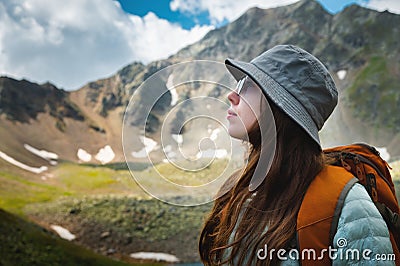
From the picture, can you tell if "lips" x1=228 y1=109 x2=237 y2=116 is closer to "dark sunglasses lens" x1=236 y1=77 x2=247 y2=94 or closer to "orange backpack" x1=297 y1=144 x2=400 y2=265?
"dark sunglasses lens" x1=236 y1=77 x2=247 y2=94

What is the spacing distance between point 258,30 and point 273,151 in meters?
179

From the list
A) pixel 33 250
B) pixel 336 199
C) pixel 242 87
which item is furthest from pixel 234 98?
pixel 33 250

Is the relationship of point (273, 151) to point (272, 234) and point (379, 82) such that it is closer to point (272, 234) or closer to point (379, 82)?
point (272, 234)

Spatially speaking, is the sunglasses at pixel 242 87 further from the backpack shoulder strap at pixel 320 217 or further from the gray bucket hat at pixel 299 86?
the backpack shoulder strap at pixel 320 217

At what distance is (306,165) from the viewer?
2061 millimetres

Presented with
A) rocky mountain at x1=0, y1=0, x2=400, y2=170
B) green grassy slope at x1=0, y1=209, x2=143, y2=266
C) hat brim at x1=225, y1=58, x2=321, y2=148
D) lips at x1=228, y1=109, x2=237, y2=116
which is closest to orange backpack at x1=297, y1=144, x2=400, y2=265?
hat brim at x1=225, y1=58, x2=321, y2=148

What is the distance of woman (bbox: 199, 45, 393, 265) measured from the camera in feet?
6.66

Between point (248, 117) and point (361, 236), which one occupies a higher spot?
point (248, 117)

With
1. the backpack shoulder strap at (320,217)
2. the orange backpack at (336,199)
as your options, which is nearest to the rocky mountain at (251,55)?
the orange backpack at (336,199)

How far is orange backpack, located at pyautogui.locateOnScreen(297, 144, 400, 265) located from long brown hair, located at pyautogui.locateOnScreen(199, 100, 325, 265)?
0.12 metres

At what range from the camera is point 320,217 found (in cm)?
179

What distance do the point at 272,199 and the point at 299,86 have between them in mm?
652

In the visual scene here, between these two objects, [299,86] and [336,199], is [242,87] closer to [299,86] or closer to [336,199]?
[299,86]

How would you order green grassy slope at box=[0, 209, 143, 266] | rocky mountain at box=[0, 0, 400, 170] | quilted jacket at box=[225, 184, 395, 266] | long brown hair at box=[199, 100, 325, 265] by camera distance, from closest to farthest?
quilted jacket at box=[225, 184, 395, 266], long brown hair at box=[199, 100, 325, 265], green grassy slope at box=[0, 209, 143, 266], rocky mountain at box=[0, 0, 400, 170]
